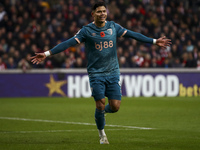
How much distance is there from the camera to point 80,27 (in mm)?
24922

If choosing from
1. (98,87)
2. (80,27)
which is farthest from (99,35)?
(80,27)

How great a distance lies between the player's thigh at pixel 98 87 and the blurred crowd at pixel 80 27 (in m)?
12.9

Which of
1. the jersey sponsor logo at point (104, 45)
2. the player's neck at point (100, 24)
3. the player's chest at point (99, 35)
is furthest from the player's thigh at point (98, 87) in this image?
the player's neck at point (100, 24)

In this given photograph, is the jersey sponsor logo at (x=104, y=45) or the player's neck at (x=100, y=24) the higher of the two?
the player's neck at (x=100, y=24)

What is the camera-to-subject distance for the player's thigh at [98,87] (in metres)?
8.02

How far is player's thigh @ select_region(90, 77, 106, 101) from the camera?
316 inches

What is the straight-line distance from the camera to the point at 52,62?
2270cm

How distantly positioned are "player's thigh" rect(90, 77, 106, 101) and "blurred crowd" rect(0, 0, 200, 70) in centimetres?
1294

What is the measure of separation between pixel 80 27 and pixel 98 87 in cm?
1710

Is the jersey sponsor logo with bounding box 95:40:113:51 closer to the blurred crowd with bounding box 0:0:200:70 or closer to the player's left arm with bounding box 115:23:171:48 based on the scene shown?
the player's left arm with bounding box 115:23:171:48

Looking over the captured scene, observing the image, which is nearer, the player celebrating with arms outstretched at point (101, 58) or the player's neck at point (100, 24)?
the player celebrating with arms outstretched at point (101, 58)

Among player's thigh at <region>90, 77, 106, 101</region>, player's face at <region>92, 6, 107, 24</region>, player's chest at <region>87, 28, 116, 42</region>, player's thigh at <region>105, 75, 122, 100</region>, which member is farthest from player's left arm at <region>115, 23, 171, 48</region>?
player's thigh at <region>90, 77, 106, 101</region>

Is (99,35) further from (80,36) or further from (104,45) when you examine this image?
(80,36)

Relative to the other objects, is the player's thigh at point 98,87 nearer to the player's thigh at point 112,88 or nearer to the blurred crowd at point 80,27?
the player's thigh at point 112,88
